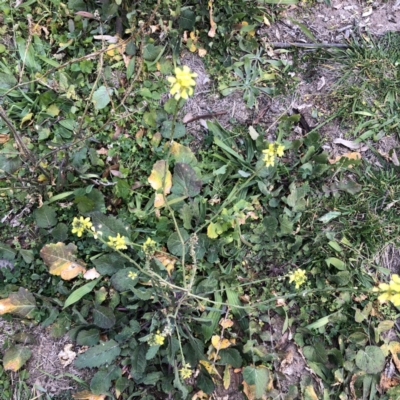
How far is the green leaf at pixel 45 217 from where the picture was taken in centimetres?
275

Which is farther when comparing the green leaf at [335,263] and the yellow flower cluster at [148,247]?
the green leaf at [335,263]

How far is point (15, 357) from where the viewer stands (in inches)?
105

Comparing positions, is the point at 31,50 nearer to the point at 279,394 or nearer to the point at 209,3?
the point at 209,3

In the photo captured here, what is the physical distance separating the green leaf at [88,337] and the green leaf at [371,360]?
67.5 inches

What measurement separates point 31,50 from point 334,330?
2.93m

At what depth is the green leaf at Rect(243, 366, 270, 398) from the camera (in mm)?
2613

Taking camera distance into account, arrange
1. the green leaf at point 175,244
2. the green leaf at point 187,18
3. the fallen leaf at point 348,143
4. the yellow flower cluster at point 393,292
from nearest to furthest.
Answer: the yellow flower cluster at point 393,292
the green leaf at point 175,244
the green leaf at point 187,18
the fallen leaf at point 348,143

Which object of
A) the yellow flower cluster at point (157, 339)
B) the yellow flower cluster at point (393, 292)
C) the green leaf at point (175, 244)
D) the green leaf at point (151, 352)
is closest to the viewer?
the yellow flower cluster at point (393, 292)

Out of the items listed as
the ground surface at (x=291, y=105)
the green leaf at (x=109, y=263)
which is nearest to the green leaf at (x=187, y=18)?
the ground surface at (x=291, y=105)

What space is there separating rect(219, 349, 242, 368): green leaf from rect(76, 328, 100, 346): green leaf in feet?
2.68

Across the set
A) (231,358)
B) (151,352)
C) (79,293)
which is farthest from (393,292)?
(79,293)

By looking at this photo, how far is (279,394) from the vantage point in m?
2.75

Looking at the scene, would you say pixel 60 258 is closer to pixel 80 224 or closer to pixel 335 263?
pixel 80 224

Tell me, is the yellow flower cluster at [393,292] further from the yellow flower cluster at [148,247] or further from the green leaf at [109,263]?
the green leaf at [109,263]
